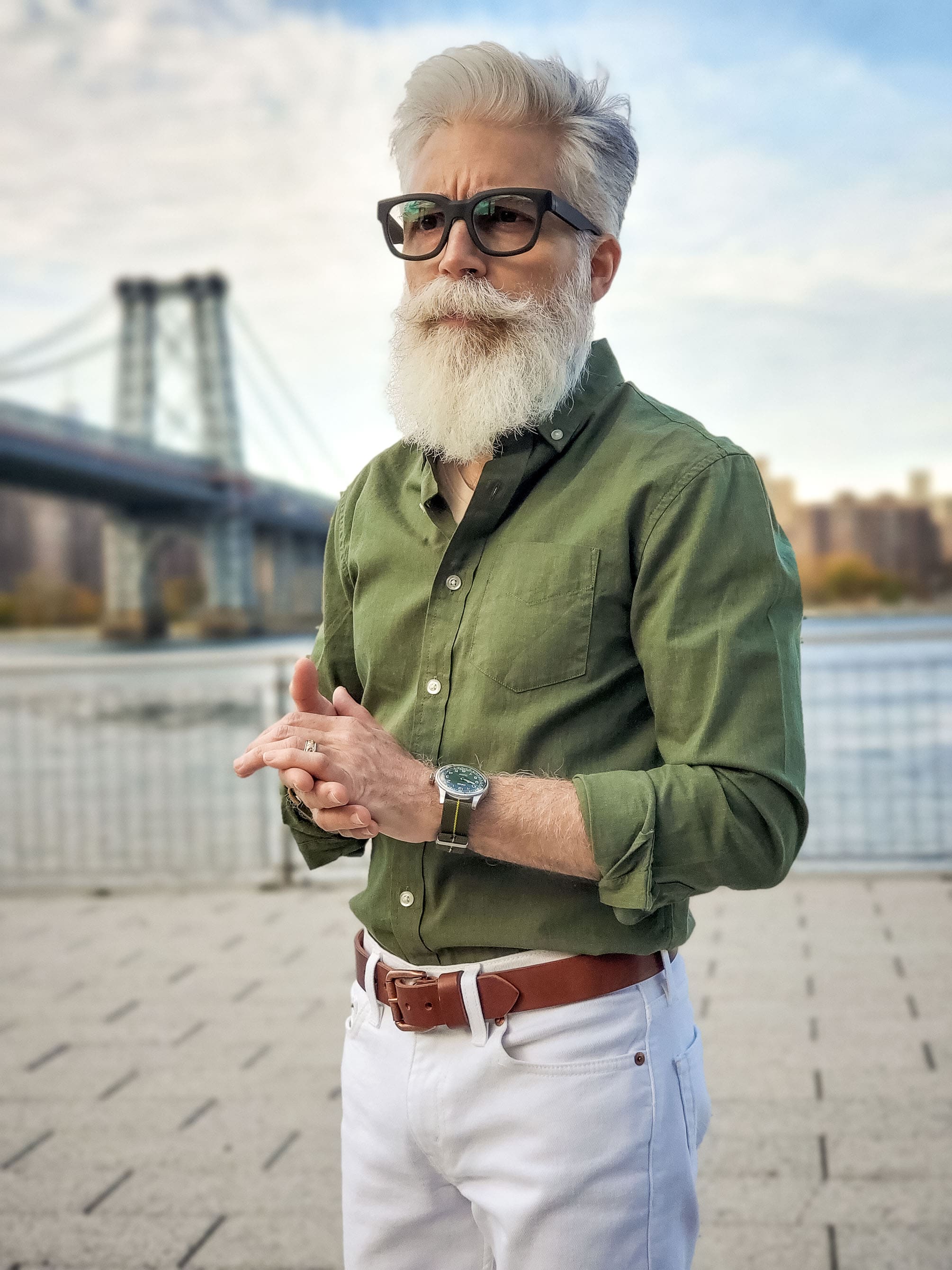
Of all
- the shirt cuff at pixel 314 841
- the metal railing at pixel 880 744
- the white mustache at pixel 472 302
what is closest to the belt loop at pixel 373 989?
the shirt cuff at pixel 314 841

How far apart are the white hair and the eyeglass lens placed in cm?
5

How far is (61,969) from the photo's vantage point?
4.01 meters

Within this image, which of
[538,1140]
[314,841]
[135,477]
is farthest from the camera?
[135,477]

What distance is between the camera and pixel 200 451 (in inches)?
1176

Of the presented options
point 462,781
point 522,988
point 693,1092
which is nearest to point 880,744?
point 693,1092

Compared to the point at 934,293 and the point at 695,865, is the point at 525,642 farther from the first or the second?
the point at 934,293

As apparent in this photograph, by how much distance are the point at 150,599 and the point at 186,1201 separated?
17.8m

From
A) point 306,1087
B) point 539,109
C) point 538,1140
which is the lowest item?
point 306,1087

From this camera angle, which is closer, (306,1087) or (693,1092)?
(693,1092)

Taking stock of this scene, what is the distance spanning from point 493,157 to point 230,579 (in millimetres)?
18078

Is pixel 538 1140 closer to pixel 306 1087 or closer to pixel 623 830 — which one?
pixel 623 830

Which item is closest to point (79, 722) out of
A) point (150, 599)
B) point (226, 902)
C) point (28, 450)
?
point (226, 902)

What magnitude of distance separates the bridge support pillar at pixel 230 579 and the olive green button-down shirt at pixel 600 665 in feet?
58.6

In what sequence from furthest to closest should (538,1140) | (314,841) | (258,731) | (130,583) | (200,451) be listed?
(200,451) < (130,583) < (258,731) < (314,841) < (538,1140)
